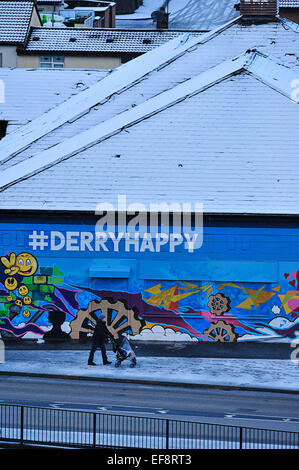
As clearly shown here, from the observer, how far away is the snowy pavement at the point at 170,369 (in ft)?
101

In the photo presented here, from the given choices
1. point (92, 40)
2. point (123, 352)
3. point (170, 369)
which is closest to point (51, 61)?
point (92, 40)

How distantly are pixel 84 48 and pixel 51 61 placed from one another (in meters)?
1.89

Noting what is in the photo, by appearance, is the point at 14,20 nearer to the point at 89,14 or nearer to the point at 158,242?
the point at 158,242

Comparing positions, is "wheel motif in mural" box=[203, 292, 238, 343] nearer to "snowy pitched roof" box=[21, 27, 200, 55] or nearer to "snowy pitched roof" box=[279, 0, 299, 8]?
"snowy pitched roof" box=[21, 27, 200, 55]

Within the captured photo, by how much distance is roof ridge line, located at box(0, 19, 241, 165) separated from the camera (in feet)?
138

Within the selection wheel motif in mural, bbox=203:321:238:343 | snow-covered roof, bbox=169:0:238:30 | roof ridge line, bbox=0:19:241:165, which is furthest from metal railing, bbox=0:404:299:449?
snow-covered roof, bbox=169:0:238:30

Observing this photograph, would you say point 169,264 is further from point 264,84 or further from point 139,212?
point 264,84

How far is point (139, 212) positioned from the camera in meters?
36.9

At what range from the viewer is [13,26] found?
197 feet

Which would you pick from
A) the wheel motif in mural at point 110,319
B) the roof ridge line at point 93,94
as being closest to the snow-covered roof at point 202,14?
the roof ridge line at point 93,94

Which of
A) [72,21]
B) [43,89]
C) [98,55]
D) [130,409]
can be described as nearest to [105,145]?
[43,89]

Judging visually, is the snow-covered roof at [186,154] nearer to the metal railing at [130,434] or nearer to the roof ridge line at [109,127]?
the roof ridge line at [109,127]

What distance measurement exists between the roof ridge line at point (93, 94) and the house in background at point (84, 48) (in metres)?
9.08
